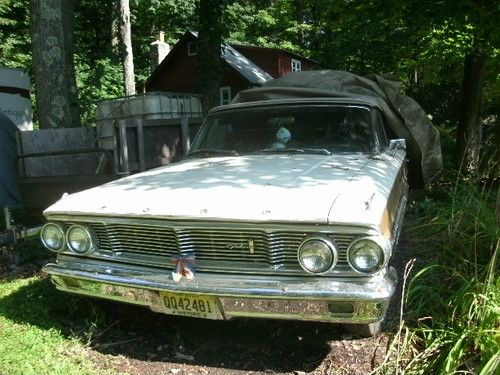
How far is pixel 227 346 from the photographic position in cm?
357

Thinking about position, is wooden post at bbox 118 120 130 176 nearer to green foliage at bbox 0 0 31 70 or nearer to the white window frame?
green foliage at bbox 0 0 31 70

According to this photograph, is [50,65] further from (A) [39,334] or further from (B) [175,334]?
(B) [175,334]

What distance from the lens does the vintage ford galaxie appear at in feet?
9.23

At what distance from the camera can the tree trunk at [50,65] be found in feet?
24.0

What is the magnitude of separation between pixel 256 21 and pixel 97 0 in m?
9.73

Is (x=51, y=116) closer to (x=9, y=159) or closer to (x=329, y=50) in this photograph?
(x=9, y=159)

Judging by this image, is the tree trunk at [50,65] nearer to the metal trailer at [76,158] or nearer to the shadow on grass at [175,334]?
the metal trailer at [76,158]

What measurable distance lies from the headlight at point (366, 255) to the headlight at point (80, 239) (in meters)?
1.77

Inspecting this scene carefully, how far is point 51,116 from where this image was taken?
7.70 meters

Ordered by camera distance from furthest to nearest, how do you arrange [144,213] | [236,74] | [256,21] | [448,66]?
[256,21] < [236,74] < [448,66] < [144,213]

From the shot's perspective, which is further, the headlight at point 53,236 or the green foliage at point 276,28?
the green foliage at point 276,28

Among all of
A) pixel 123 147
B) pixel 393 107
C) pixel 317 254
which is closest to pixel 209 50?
pixel 123 147

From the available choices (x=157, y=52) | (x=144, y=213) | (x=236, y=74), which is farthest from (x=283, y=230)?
(x=157, y=52)

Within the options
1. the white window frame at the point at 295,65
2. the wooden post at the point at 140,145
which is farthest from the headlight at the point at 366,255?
the white window frame at the point at 295,65
